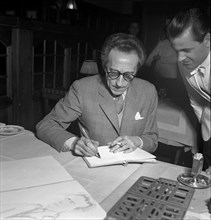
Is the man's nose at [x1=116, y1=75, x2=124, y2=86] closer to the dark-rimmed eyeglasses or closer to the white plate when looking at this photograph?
the dark-rimmed eyeglasses

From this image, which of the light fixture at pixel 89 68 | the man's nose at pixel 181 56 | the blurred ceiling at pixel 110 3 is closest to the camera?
the man's nose at pixel 181 56

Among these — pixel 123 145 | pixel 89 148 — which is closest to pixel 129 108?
pixel 123 145

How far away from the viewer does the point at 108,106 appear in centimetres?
181

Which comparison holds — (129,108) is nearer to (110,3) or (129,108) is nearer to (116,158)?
(116,158)

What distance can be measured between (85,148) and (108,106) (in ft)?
1.44

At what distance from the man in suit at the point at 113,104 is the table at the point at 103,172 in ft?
0.44

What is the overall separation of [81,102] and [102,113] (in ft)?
0.48

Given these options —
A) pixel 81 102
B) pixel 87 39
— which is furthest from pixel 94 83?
pixel 87 39

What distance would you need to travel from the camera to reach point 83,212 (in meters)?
0.93

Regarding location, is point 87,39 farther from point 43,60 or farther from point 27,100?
point 27,100

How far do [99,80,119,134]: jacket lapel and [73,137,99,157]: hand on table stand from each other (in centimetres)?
35

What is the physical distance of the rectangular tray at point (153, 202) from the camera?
0.84 meters

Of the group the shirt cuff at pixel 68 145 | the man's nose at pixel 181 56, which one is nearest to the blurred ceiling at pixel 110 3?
the shirt cuff at pixel 68 145

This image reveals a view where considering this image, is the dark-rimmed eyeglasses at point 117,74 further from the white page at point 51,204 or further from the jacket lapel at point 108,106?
the white page at point 51,204
